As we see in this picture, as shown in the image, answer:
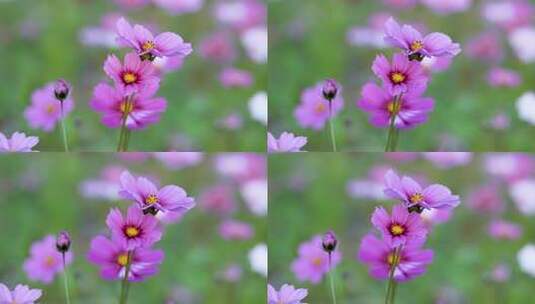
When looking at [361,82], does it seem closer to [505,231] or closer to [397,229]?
[397,229]

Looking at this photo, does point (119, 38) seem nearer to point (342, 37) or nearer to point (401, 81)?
point (342, 37)

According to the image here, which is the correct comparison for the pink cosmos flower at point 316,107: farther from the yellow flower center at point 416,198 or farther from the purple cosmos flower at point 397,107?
the yellow flower center at point 416,198

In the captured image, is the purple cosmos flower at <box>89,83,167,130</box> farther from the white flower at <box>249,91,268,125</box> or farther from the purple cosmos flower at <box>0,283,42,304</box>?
the purple cosmos flower at <box>0,283,42,304</box>

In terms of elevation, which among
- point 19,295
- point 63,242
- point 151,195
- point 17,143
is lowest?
point 19,295

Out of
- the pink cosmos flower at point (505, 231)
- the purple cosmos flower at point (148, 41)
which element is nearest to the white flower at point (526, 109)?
the pink cosmos flower at point (505, 231)

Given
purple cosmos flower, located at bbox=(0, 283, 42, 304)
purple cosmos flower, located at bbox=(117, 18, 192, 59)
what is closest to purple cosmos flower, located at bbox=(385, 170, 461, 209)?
purple cosmos flower, located at bbox=(117, 18, 192, 59)

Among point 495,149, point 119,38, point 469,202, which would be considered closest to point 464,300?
point 469,202

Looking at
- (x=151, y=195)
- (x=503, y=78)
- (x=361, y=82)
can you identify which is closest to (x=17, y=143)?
(x=151, y=195)
